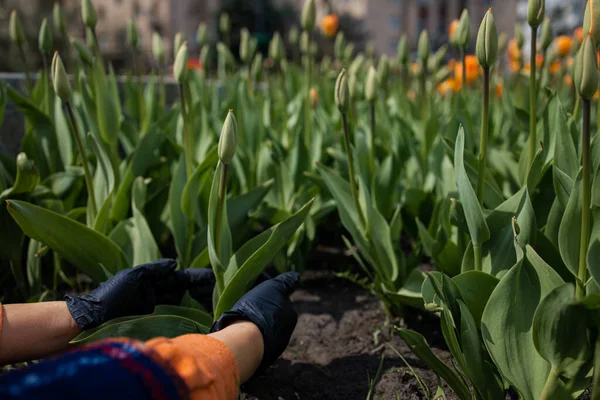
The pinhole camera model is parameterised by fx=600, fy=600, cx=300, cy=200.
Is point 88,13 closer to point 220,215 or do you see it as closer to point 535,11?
point 220,215

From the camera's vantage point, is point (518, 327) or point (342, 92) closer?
point (518, 327)

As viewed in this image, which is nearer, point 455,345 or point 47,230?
point 455,345

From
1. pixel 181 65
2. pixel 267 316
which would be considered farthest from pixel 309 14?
pixel 267 316

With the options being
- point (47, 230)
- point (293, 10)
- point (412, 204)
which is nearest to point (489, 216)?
point (412, 204)

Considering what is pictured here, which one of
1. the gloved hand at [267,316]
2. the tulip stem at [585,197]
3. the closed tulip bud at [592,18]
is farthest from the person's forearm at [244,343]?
the closed tulip bud at [592,18]

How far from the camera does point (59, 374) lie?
2.43 ft

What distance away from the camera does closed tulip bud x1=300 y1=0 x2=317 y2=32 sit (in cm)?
187

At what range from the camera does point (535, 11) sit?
4.21ft

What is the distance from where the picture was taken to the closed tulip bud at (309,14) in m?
Answer: 1.87

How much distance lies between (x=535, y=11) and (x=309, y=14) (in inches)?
31.5

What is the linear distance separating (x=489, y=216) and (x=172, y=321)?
2.36ft

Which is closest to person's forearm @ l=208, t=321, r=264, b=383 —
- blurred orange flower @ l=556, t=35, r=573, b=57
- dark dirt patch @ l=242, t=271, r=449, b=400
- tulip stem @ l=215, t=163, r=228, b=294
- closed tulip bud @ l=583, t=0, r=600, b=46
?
tulip stem @ l=215, t=163, r=228, b=294

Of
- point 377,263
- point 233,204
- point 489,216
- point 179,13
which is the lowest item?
point 179,13

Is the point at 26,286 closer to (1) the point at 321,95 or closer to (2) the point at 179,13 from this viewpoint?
(1) the point at 321,95
